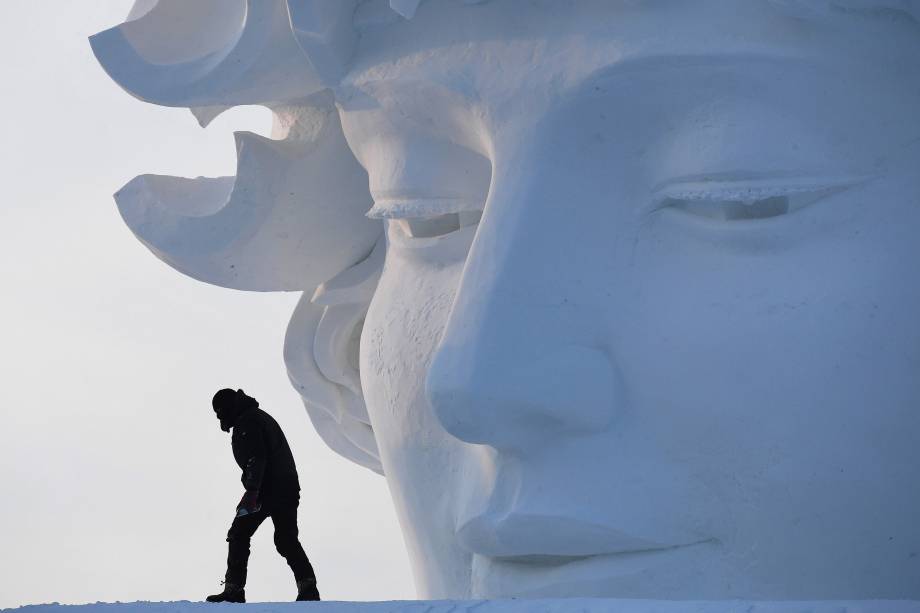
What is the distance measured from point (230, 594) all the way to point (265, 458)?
10.6 inches

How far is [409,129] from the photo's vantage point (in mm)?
3500

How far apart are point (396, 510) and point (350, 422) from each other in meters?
0.75

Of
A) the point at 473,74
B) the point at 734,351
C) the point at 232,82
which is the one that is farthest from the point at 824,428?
the point at 232,82

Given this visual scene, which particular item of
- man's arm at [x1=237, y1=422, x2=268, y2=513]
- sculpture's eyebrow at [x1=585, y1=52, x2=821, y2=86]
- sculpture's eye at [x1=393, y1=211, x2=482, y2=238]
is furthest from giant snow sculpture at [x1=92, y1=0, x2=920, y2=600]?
man's arm at [x1=237, y1=422, x2=268, y2=513]

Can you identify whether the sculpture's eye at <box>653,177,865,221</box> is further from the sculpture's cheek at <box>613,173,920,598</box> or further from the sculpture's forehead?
the sculpture's forehead

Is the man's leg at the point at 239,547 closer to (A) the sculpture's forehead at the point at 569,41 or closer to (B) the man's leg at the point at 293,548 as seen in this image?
(B) the man's leg at the point at 293,548

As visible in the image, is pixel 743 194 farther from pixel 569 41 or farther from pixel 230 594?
pixel 230 594

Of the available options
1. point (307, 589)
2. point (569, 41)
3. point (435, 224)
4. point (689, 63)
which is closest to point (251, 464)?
point (307, 589)

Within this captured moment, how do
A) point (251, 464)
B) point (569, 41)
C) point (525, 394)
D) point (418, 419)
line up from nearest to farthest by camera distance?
1. point (525, 394)
2. point (569, 41)
3. point (418, 419)
4. point (251, 464)

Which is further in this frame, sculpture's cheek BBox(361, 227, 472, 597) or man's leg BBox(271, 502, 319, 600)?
man's leg BBox(271, 502, 319, 600)

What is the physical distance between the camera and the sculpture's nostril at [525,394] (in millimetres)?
3102

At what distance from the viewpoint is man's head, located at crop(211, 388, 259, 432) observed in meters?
3.66

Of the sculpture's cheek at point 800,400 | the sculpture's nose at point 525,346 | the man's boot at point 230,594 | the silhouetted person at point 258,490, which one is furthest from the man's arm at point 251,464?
the sculpture's cheek at point 800,400

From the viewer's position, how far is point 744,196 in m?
3.12
